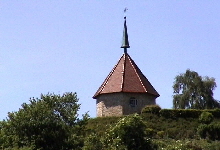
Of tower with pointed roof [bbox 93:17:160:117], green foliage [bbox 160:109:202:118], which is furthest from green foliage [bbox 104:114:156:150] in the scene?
tower with pointed roof [bbox 93:17:160:117]

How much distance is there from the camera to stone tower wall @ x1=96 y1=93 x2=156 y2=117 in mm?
53719

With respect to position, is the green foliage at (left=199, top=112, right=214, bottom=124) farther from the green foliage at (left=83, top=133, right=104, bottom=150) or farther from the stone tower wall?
the green foliage at (left=83, top=133, right=104, bottom=150)

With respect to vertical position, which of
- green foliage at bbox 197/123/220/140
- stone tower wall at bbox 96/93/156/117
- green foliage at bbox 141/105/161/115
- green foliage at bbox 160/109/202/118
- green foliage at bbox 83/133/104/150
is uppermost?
stone tower wall at bbox 96/93/156/117

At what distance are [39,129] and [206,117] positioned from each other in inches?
708

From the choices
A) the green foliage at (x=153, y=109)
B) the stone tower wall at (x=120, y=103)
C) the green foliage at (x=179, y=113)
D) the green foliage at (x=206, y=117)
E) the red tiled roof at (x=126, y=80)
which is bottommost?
the green foliage at (x=206, y=117)

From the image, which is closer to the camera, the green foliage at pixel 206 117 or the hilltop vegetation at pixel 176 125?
the hilltop vegetation at pixel 176 125

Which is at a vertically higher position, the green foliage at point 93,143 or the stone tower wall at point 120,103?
the stone tower wall at point 120,103

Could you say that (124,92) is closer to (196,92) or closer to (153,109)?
(153,109)

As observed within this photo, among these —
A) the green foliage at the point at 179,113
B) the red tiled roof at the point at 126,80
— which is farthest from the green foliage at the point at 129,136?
the red tiled roof at the point at 126,80

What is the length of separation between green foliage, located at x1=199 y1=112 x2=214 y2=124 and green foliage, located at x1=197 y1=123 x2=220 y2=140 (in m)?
3.29

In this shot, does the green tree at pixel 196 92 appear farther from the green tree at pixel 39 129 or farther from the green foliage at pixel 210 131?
the green tree at pixel 39 129

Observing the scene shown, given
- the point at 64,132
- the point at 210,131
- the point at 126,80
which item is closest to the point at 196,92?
the point at 126,80

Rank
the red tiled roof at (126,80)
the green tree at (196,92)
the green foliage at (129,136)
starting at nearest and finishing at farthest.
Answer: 1. the green foliage at (129,136)
2. the red tiled roof at (126,80)
3. the green tree at (196,92)

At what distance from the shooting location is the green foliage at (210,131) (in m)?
45.7
